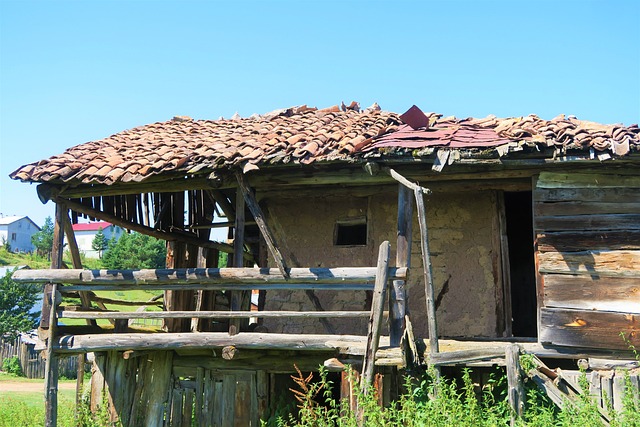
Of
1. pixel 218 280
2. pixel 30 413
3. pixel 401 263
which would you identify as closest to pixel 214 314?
pixel 218 280

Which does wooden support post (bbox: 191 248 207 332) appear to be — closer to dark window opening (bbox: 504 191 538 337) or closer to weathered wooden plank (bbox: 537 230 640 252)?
weathered wooden plank (bbox: 537 230 640 252)

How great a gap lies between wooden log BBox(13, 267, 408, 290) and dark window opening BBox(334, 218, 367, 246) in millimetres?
1521

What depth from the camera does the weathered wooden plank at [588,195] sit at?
7.77 metres

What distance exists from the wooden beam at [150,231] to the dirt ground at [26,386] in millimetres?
12464

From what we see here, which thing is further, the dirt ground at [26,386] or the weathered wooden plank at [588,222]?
the dirt ground at [26,386]

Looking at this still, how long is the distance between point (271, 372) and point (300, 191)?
236 cm

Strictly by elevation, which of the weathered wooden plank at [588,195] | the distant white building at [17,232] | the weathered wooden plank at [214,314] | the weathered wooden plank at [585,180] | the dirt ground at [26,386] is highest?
the distant white building at [17,232]

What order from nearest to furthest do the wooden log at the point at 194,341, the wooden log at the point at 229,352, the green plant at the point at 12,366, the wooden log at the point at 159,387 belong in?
the wooden log at the point at 194,341, the wooden log at the point at 229,352, the wooden log at the point at 159,387, the green plant at the point at 12,366

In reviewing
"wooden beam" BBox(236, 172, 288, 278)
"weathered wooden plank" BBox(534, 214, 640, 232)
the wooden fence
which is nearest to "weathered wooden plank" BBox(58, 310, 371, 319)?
"wooden beam" BBox(236, 172, 288, 278)

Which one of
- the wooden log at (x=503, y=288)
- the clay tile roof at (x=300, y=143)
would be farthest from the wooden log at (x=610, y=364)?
the clay tile roof at (x=300, y=143)

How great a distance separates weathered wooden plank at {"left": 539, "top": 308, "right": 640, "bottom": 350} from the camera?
744cm

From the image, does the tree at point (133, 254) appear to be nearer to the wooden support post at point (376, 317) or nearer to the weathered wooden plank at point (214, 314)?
the weathered wooden plank at point (214, 314)

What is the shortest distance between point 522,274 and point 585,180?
4.43 metres

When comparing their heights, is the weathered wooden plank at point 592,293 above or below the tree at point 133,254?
below
